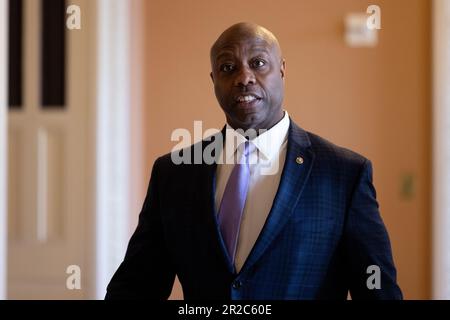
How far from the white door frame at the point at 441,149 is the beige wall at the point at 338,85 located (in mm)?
20

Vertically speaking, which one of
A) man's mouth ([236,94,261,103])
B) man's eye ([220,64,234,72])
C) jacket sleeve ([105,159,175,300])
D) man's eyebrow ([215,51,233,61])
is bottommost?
jacket sleeve ([105,159,175,300])

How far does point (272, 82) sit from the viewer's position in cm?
65

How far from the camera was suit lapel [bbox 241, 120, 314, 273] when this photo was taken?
0.65 metres

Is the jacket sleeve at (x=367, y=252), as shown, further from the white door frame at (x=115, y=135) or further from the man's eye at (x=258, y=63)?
the white door frame at (x=115, y=135)

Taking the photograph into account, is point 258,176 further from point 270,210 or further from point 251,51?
point 251,51

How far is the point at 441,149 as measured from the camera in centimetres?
115

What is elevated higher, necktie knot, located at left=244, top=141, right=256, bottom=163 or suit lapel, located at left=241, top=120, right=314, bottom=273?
necktie knot, located at left=244, top=141, right=256, bottom=163

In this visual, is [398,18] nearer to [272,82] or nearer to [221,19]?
[221,19]

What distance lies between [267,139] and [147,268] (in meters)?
0.25

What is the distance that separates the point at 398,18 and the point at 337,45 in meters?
0.15

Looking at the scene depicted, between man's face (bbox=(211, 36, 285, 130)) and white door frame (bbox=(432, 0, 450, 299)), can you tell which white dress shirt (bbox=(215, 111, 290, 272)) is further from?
white door frame (bbox=(432, 0, 450, 299))

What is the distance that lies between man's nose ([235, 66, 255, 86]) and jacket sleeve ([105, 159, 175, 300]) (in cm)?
22

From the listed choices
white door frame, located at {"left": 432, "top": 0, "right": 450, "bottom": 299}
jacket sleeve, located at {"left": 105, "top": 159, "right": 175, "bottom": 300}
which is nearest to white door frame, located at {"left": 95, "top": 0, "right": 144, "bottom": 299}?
jacket sleeve, located at {"left": 105, "top": 159, "right": 175, "bottom": 300}
